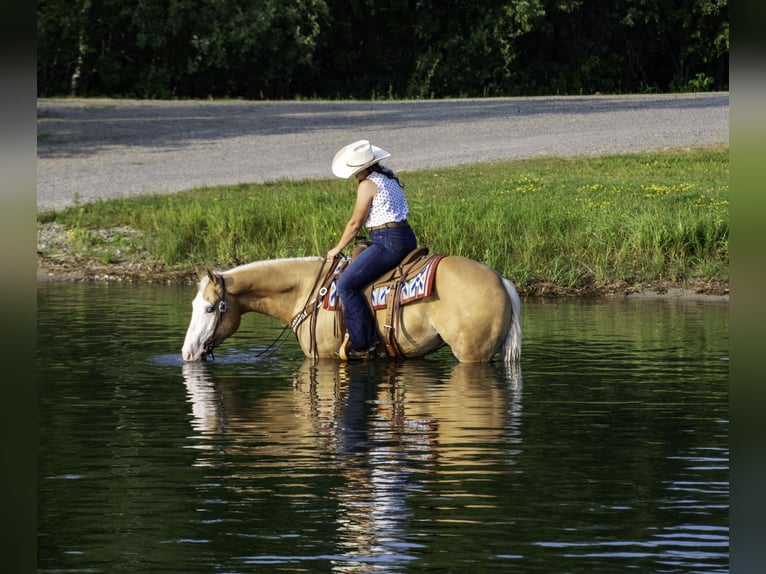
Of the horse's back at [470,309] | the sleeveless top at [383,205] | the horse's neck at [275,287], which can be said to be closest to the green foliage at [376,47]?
the horse's neck at [275,287]

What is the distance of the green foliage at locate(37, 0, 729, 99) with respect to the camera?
1591 inches

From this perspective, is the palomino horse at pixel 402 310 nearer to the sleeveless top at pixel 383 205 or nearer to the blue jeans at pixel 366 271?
the blue jeans at pixel 366 271

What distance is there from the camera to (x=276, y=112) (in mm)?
35406

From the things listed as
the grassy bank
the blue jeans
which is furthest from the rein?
the grassy bank

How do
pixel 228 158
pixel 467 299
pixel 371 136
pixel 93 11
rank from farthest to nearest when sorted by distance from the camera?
1. pixel 93 11
2. pixel 371 136
3. pixel 228 158
4. pixel 467 299

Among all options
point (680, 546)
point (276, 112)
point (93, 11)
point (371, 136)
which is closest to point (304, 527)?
point (680, 546)

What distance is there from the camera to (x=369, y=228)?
41.6 ft

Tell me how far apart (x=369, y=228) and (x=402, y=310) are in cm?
70

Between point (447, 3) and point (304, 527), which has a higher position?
point (447, 3)

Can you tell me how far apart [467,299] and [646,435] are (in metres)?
3.02

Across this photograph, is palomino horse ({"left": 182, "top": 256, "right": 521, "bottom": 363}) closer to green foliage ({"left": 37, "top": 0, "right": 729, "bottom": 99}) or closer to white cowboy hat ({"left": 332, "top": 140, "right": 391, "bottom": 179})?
white cowboy hat ({"left": 332, "top": 140, "right": 391, "bottom": 179})

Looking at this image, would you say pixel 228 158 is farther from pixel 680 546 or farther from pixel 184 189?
pixel 680 546

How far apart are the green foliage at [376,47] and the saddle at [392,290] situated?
27631 millimetres

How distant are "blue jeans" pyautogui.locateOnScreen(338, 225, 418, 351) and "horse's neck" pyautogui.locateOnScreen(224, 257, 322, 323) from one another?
20.9 inches
